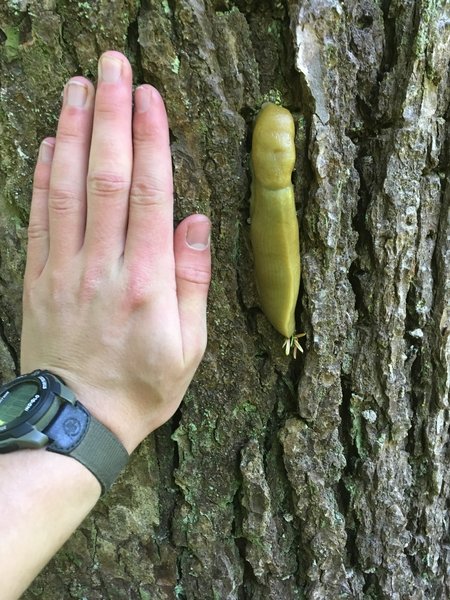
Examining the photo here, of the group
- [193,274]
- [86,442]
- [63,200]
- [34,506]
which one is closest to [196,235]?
[193,274]

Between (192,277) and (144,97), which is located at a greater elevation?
(144,97)

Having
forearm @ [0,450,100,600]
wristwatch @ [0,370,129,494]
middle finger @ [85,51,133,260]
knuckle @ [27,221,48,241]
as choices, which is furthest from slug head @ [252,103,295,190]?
forearm @ [0,450,100,600]

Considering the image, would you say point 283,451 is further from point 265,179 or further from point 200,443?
point 265,179

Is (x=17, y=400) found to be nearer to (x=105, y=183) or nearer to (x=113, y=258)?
(x=113, y=258)

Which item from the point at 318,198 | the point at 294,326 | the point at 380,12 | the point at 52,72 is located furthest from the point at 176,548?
the point at 380,12

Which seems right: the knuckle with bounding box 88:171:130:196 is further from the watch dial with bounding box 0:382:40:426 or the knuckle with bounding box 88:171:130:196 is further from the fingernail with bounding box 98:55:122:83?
Result: the watch dial with bounding box 0:382:40:426
